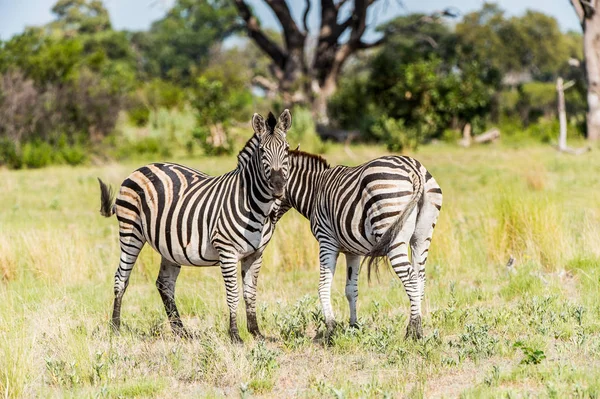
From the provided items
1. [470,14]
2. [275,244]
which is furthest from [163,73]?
[275,244]

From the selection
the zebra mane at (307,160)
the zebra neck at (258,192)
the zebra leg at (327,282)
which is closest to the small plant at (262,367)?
the zebra leg at (327,282)

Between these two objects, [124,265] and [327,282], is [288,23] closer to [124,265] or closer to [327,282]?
[124,265]

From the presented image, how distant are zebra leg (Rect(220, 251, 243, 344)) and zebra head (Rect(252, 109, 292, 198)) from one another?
0.65 meters

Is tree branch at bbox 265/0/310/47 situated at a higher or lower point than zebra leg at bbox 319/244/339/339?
higher

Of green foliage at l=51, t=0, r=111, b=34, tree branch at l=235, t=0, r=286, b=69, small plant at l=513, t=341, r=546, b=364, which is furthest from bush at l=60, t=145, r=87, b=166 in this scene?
green foliage at l=51, t=0, r=111, b=34

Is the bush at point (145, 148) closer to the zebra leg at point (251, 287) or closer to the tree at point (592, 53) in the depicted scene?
the tree at point (592, 53)

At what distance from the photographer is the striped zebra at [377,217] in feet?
18.8

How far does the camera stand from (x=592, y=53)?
24391 mm

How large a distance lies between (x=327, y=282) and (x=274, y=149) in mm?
1273

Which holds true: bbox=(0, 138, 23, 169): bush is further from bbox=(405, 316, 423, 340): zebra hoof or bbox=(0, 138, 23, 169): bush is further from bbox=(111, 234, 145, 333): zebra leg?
bbox=(405, 316, 423, 340): zebra hoof

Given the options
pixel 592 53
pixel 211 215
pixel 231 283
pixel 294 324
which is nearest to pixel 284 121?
pixel 211 215

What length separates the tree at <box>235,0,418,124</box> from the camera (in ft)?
93.0

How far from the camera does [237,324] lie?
21.2 feet

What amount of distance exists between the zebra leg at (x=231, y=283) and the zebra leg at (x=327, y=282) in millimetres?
730
